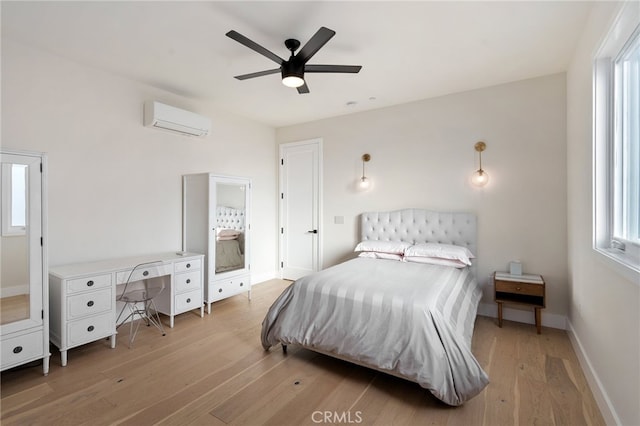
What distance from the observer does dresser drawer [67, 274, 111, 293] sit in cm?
253

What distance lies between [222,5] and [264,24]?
1.11 ft

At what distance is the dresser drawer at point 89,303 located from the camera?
2.54 meters

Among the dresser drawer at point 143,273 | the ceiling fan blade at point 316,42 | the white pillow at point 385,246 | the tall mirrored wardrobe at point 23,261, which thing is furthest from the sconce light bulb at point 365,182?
the tall mirrored wardrobe at point 23,261

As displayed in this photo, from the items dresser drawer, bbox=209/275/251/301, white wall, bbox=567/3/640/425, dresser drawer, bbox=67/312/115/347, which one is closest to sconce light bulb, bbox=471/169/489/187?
white wall, bbox=567/3/640/425

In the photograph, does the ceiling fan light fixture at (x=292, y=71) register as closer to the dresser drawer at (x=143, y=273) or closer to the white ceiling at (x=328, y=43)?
the white ceiling at (x=328, y=43)

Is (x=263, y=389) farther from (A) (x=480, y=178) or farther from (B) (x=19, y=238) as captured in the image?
(A) (x=480, y=178)

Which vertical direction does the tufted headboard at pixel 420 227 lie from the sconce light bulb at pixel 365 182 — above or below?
below

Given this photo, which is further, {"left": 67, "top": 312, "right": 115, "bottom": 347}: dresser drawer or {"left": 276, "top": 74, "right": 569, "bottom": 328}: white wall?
{"left": 276, "top": 74, "right": 569, "bottom": 328}: white wall

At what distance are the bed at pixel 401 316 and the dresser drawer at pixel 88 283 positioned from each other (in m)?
1.48

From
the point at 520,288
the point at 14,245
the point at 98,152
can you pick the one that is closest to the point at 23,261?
the point at 14,245

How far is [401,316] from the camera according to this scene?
6.97 feet

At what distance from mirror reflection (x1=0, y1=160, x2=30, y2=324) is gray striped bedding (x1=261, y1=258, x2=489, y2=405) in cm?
185

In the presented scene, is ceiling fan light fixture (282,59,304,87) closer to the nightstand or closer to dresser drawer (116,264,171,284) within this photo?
dresser drawer (116,264,171,284)

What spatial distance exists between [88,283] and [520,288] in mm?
4100
